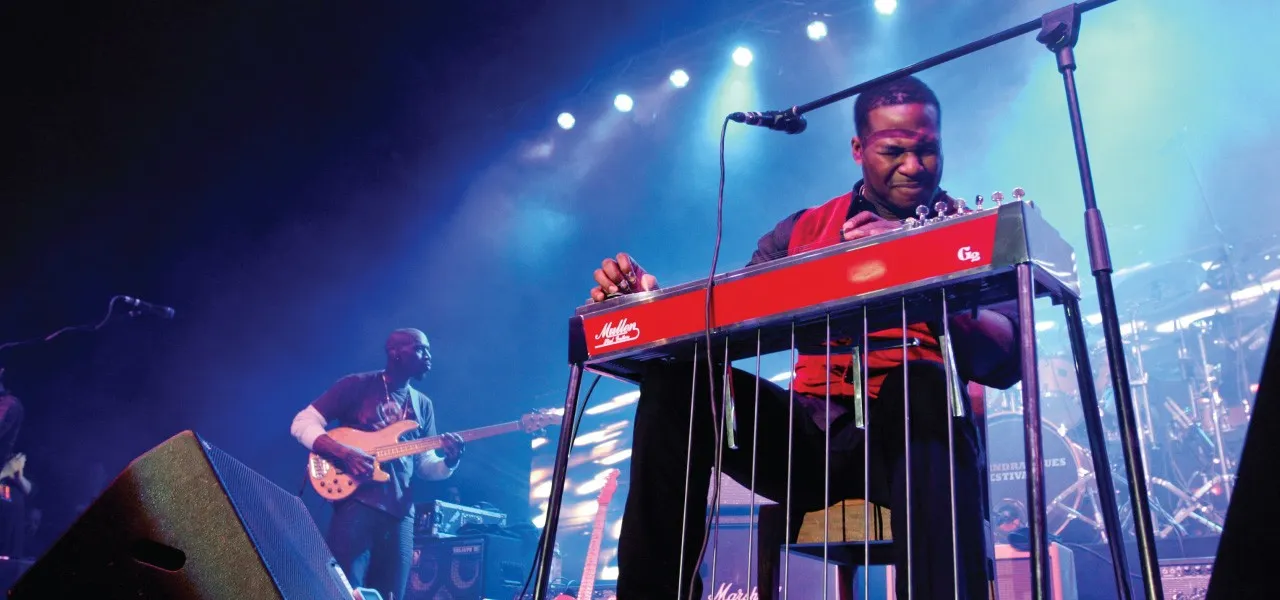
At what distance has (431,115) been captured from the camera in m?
7.38

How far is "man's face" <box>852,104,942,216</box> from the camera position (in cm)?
236

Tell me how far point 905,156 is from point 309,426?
5494 millimetres

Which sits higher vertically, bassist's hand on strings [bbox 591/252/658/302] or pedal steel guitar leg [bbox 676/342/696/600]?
bassist's hand on strings [bbox 591/252/658/302]

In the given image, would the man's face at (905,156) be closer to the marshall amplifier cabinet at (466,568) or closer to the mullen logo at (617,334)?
the mullen logo at (617,334)

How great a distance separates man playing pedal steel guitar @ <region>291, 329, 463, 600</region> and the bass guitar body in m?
0.05

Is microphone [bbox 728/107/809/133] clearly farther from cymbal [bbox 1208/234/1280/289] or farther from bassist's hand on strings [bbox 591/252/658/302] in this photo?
cymbal [bbox 1208/234/1280/289]

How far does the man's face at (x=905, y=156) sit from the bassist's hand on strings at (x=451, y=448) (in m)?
5.07

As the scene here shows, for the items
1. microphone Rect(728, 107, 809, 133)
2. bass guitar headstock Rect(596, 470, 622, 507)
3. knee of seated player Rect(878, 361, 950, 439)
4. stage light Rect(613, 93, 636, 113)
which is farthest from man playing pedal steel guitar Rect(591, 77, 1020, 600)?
stage light Rect(613, 93, 636, 113)

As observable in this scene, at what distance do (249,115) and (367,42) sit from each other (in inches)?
46.6

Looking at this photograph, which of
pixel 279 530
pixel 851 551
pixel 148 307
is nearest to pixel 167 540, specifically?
pixel 279 530

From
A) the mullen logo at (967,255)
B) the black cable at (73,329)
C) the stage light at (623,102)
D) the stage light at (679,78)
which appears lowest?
the mullen logo at (967,255)

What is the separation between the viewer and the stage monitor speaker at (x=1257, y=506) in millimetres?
605

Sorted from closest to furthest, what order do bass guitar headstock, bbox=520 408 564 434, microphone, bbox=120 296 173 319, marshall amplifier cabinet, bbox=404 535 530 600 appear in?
marshall amplifier cabinet, bbox=404 535 530 600, microphone, bbox=120 296 173 319, bass guitar headstock, bbox=520 408 564 434

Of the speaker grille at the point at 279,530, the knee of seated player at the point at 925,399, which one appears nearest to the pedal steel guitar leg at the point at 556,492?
the speaker grille at the point at 279,530
